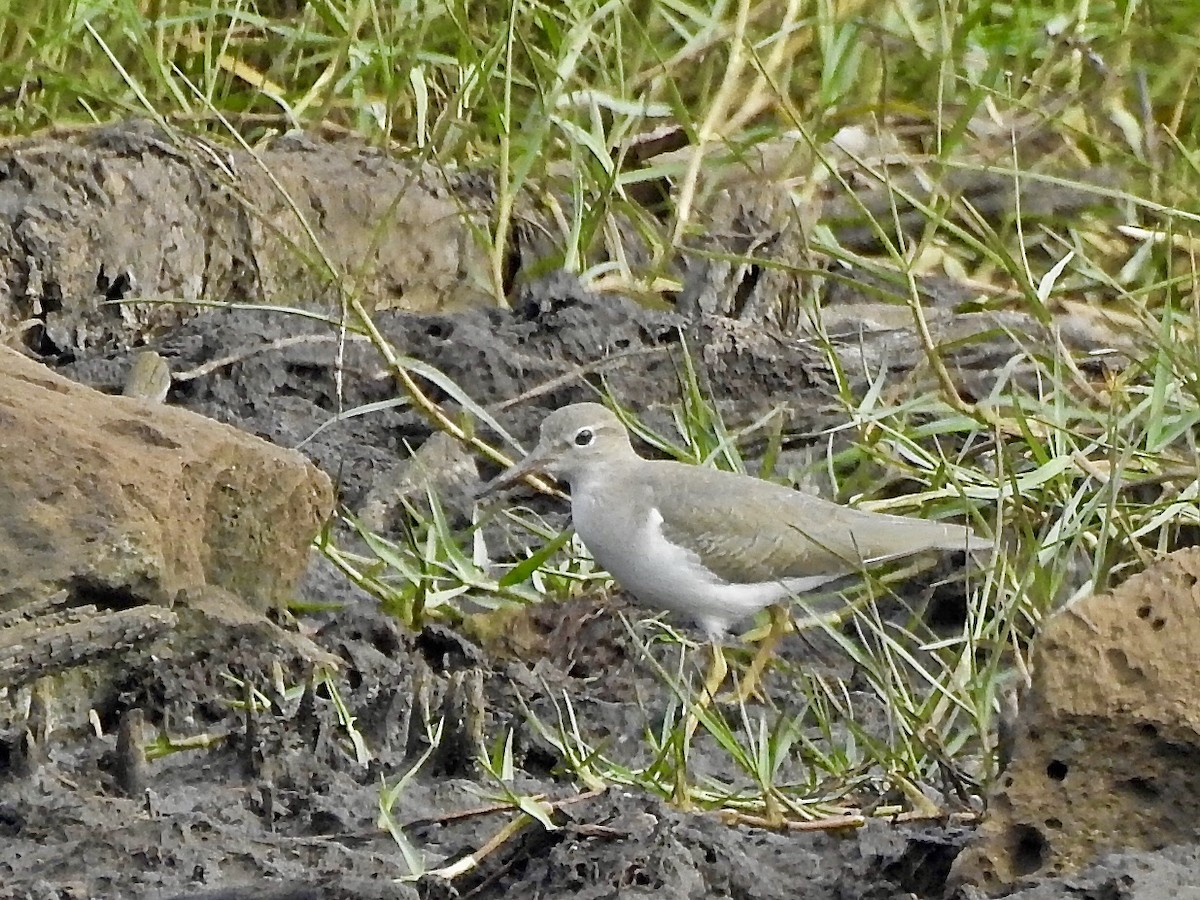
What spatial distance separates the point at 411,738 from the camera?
114 inches

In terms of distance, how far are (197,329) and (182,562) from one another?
1.82 m

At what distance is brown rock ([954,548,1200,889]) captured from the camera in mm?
2143

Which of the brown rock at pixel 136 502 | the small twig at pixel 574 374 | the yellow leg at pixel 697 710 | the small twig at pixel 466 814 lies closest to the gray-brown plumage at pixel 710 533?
Result: the yellow leg at pixel 697 710

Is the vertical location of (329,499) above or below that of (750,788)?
above

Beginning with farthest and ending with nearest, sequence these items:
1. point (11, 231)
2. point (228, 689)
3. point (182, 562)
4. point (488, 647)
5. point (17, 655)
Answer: point (11, 231) < point (488, 647) < point (228, 689) < point (182, 562) < point (17, 655)

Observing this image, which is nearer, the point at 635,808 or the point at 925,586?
the point at 635,808

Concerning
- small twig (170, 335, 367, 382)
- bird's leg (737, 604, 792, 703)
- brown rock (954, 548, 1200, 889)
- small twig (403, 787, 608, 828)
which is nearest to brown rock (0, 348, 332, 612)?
small twig (403, 787, 608, 828)

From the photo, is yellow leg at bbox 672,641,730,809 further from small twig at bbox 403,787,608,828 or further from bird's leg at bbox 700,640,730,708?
small twig at bbox 403,787,608,828

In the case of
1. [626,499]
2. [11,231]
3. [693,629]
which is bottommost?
[693,629]

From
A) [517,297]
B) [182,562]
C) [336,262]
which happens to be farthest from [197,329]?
[182,562]

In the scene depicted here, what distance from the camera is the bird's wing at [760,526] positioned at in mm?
3852

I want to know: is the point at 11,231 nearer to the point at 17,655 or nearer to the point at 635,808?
the point at 17,655

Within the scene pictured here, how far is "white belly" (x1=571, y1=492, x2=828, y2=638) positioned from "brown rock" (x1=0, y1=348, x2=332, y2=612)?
0.75m

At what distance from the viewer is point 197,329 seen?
4617 mm
